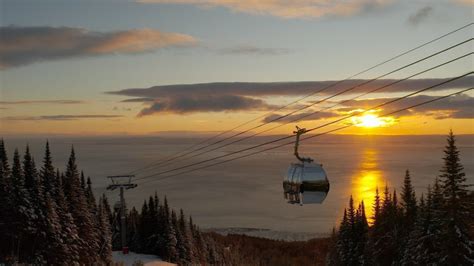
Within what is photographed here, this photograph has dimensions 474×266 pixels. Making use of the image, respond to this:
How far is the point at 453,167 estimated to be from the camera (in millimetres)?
49156

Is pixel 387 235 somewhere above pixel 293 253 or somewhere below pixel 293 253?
above

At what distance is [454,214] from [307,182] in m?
34.1

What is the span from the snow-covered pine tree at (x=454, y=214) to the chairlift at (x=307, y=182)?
32981 mm

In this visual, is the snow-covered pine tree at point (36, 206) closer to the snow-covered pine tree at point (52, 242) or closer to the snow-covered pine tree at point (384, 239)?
the snow-covered pine tree at point (52, 242)

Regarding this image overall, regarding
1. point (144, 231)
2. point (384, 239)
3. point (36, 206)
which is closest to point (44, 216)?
point (36, 206)

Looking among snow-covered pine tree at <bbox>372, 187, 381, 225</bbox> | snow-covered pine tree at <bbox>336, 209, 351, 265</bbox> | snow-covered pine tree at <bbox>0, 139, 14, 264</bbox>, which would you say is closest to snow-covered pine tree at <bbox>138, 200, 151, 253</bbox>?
snow-covered pine tree at <bbox>336, 209, 351, 265</bbox>

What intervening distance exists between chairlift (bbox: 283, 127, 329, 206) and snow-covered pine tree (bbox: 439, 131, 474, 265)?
33.0m

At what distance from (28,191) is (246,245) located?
134925 millimetres

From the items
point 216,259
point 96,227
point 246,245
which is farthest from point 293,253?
point 96,227

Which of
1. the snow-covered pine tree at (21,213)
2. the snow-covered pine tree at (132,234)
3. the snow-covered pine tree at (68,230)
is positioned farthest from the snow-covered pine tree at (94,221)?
the snow-covered pine tree at (132,234)

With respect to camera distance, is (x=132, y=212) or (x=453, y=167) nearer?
(x=453, y=167)

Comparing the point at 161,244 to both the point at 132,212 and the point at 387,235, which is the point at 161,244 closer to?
the point at 132,212

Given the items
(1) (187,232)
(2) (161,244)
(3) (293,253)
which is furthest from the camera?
(3) (293,253)

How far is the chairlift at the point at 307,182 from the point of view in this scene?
19500mm
